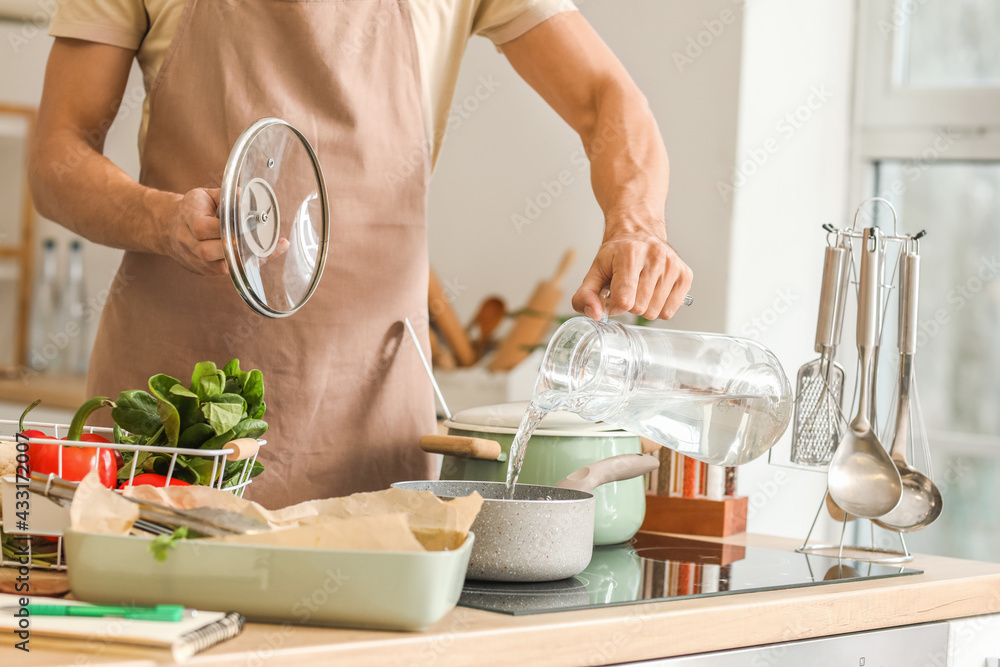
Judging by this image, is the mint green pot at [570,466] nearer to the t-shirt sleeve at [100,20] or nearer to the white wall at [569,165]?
the t-shirt sleeve at [100,20]

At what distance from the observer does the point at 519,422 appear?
99 cm

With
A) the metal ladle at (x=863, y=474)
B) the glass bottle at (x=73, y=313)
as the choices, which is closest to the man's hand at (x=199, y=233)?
the metal ladle at (x=863, y=474)

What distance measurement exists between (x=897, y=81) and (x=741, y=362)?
1.51 meters

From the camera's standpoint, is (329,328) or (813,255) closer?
(329,328)

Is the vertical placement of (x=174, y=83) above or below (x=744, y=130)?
below

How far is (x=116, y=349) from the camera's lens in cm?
113

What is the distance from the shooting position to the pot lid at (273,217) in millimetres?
768

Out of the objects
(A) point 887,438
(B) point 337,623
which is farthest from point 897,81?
(B) point 337,623

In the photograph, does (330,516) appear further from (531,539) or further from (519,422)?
(519,422)

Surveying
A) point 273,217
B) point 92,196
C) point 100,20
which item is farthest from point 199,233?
point 100,20

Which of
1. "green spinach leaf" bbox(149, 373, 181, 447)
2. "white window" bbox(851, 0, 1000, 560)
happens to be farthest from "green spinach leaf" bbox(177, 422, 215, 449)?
"white window" bbox(851, 0, 1000, 560)

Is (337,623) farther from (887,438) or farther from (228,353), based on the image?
(887,438)

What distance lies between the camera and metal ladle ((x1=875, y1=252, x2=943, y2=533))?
1.09 m

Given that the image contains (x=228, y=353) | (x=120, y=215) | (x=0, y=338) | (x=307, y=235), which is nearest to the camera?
(x=307, y=235)
